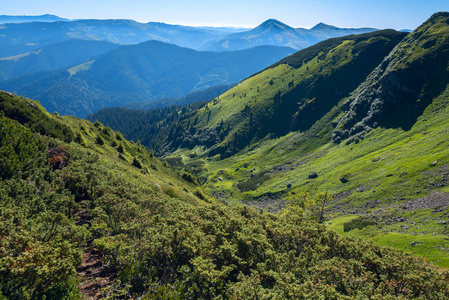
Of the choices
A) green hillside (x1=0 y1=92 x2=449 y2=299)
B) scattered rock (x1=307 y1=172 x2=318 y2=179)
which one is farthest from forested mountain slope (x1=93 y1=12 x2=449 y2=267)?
green hillside (x1=0 y1=92 x2=449 y2=299)

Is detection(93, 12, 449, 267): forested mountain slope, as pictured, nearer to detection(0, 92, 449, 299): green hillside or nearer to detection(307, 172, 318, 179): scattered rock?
detection(307, 172, 318, 179): scattered rock

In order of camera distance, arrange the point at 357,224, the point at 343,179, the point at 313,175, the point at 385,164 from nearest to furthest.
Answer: the point at 357,224 → the point at 385,164 → the point at 343,179 → the point at 313,175

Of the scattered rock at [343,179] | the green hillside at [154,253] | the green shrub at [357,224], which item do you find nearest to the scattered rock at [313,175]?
the scattered rock at [343,179]

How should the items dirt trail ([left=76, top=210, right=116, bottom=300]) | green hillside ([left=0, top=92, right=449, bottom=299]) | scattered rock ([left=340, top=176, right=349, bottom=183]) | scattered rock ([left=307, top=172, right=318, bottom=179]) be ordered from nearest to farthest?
green hillside ([left=0, top=92, right=449, bottom=299]) < dirt trail ([left=76, top=210, right=116, bottom=300]) < scattered rock ([left=340, top=176, right=349, bottom=183]) < scattered rock ([left=307, top=172, right=318, bottom=179])

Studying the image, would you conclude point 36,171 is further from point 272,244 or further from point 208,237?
point 272,244

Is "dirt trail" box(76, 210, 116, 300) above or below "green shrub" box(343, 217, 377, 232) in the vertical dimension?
above

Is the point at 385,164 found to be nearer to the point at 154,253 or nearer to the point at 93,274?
the point at 154,253

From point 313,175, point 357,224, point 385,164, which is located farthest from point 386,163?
point 357,224

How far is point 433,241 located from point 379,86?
157 meters

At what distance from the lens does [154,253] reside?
16.8 meters

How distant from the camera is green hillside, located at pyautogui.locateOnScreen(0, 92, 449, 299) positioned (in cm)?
1327

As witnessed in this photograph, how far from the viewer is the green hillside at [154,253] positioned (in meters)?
13.3

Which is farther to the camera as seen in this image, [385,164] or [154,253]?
[385,164]

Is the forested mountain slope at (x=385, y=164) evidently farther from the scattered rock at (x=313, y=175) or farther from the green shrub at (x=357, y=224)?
the scattered rock at (x=313, y=175)
